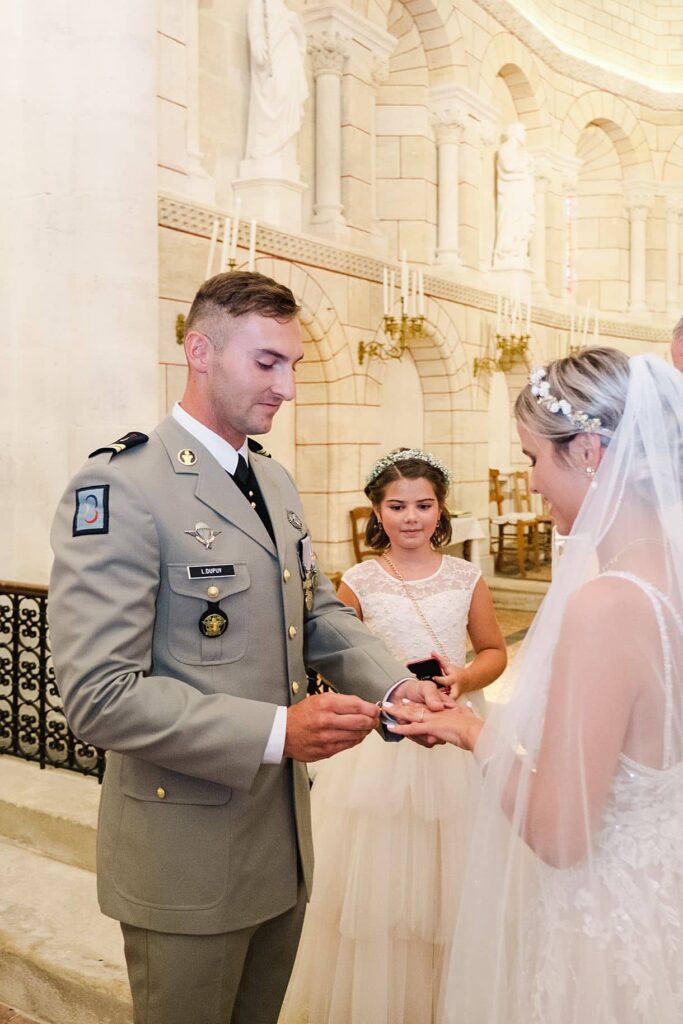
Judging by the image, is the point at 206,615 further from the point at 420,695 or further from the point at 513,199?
the point at 513,199

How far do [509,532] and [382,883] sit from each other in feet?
30.7

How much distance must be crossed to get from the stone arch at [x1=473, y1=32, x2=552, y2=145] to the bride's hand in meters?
9.86

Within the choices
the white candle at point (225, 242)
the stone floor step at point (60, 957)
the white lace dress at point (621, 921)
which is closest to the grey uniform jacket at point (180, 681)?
the white lace dress at point (621, 921)

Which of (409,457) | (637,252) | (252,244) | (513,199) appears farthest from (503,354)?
(409,457)

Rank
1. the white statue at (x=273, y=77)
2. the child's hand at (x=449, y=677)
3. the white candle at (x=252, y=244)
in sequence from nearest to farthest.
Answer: the child's hand at (x=449, y=677) → the white candle at (x=252, y=244) → the white statue at (x=273, y=77)

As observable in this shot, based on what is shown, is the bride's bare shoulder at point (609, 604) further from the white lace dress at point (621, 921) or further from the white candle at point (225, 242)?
the white candle at point (225, 242)

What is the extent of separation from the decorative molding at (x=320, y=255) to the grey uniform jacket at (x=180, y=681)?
468 cm

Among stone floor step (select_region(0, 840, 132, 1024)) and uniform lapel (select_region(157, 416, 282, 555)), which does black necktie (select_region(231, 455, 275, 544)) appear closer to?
uniform lapel (select_region(157, 416, 282, 555))

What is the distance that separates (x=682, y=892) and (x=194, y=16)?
639 cm

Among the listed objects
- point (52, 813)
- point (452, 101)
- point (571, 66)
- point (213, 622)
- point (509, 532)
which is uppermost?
Answer: point (571, 66)

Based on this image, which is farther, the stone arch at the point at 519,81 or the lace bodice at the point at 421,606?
the stone arch at the point at 519,81

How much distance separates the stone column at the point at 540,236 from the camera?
1189cm

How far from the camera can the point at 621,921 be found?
1.53 meters

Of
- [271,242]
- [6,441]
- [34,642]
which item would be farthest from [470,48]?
[34,642]
